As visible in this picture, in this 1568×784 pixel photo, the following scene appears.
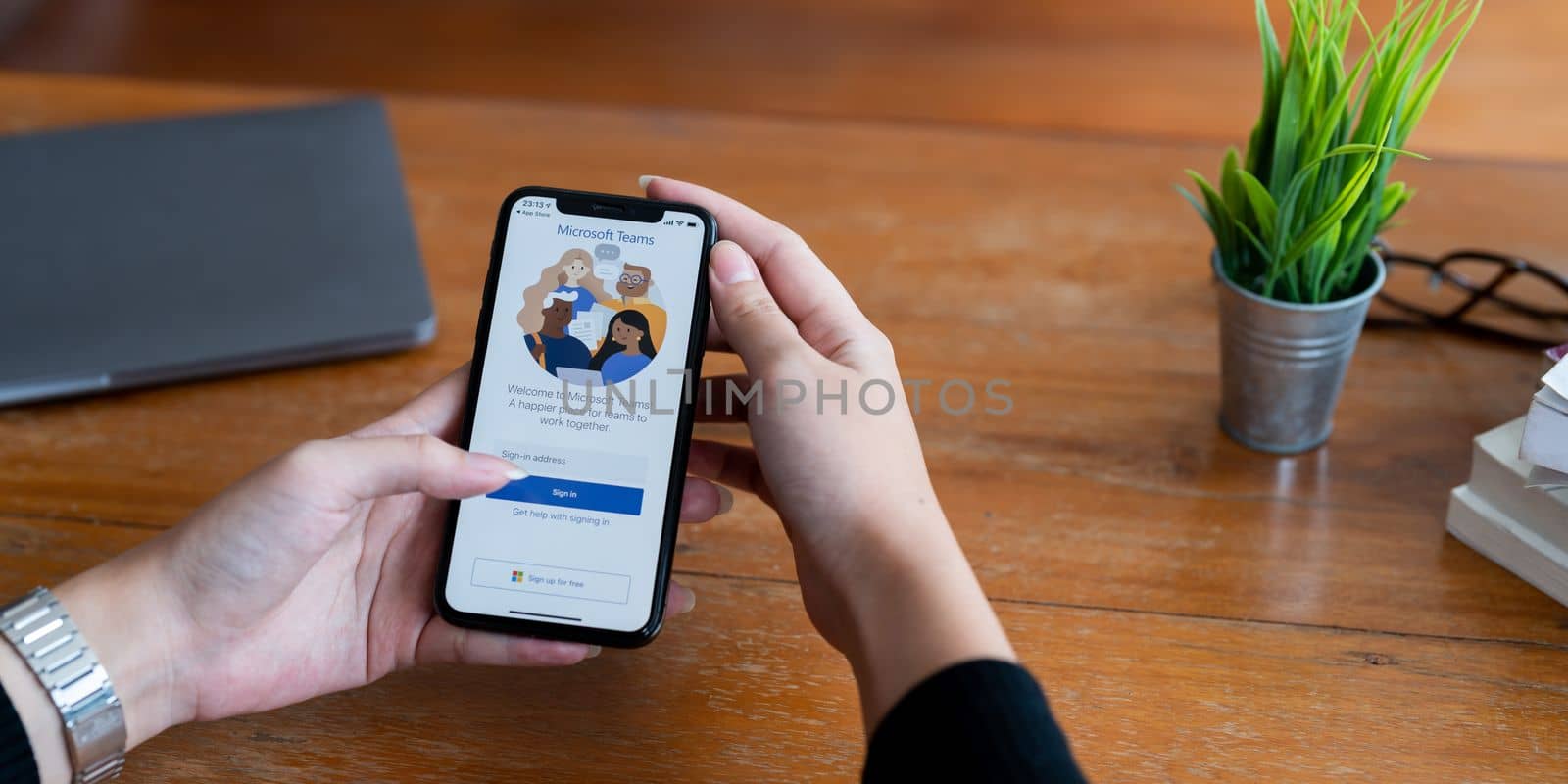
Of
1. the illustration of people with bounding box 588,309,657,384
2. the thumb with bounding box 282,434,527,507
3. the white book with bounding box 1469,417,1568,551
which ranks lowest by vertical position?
the white book with bounding box 1469,417,1568,551

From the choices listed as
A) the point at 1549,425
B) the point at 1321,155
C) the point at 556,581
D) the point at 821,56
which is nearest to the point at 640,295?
the point at 556,581

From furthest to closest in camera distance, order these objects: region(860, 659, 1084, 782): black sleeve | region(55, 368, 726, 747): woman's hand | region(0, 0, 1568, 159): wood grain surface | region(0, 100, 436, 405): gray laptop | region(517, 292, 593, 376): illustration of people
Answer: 1. region(0, 0, 1568, 159): wood grain surface
2. region(0, 100, 436, 405): gray laptop
3. region(517, 292, 593, 376): illustration of people
4. region(55, 368, 726, 747): woman's hand
5. region(860, 659, 1084, 782): black sleeve

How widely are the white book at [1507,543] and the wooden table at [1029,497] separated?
0.04 feet

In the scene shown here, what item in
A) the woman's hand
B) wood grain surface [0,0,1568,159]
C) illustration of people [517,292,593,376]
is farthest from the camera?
wood grain surface [0,0,1568,159]

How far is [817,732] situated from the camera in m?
0.68

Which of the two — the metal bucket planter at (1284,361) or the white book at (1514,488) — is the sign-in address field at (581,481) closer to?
the metal bucket planter at (1284,361)

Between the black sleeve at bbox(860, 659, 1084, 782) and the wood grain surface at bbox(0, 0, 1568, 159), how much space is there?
33.4 inches

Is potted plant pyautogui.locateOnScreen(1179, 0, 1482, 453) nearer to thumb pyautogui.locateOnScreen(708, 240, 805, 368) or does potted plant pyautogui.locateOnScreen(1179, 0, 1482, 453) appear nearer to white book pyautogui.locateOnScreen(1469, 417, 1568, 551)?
white book pyautogui.locateOnScreen(1469, 417, 1568, 551)

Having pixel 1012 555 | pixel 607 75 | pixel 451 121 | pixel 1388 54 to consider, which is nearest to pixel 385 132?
pixel 451 121

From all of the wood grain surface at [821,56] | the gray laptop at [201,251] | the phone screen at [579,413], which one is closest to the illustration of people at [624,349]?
the phone screen at [579,413]

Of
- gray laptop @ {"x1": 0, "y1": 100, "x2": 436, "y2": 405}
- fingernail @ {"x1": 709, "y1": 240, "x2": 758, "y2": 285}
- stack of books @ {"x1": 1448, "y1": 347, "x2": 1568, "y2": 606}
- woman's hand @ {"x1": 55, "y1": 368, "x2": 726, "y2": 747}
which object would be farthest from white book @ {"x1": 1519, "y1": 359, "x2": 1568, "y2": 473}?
gray laptop @ {"x1": 0, "y1": 100, "x2": 436, "y2": 405}

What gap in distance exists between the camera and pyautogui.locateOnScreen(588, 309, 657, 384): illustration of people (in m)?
0.72

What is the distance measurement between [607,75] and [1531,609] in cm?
110

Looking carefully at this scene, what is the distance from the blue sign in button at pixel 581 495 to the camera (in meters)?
0.70
